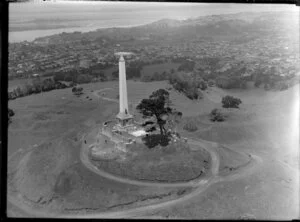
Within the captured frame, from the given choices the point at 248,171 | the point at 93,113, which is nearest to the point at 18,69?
the point at 93,113

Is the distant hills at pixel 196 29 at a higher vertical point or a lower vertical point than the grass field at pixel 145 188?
higher

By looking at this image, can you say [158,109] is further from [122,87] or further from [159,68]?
[159,68]

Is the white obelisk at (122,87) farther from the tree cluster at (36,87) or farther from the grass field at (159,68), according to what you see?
the tree cluster at (36,87)

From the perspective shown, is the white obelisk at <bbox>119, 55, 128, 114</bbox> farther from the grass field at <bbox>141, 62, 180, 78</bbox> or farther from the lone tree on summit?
the grass field at <bbox>141, 62, 180, 78</bbox>

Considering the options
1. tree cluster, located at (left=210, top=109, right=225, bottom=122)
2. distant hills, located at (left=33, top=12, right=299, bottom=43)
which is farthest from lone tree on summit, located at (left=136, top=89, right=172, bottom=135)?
distant hills, located at (left=33, top=12, right=299, bottom=43)

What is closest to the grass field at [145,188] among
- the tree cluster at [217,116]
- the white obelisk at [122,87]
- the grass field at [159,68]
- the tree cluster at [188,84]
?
the tree cluster at [217,116]

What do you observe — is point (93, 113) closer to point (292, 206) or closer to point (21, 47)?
point (21, 47)

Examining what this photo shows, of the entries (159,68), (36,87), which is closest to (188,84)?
(159,68)

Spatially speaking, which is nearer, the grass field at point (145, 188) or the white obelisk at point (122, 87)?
the grass field at point (145, 188)
